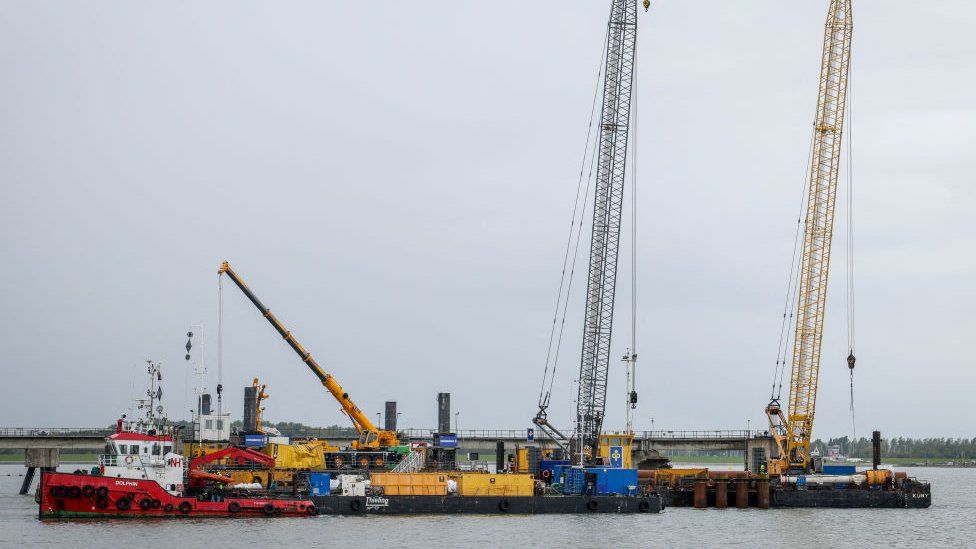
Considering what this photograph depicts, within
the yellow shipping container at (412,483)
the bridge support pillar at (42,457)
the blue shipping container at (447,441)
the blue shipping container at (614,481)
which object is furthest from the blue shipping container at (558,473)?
the bridge support pillar at (42,457)

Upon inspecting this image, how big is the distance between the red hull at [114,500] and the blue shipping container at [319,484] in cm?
677

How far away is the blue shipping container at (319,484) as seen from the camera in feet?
288

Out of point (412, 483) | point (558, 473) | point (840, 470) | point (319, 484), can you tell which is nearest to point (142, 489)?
point (319, 484)

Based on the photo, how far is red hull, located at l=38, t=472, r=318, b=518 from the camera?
79.8m

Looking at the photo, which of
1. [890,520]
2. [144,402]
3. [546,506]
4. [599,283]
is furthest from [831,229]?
[144,402]

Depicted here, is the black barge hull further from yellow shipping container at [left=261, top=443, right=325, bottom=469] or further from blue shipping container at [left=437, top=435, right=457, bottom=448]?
blue shipping container at [left=437, top=435, right=457, bottom=448]

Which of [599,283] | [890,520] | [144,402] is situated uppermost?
[599,283]

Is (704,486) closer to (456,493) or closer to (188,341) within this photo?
(456,493)

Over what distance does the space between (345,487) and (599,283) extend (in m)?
36.5

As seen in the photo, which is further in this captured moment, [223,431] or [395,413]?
[395,413]

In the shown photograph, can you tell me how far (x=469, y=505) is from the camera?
8856 centimetres

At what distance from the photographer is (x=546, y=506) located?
90250 mm

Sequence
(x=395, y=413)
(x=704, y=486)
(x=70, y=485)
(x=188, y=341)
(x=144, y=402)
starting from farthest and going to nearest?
(x=395, y=413), (x=704, y=486), (x=188, y=341), (x=144, y=402), (x=70, y=485)

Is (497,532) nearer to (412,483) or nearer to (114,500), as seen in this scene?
(412,483)
